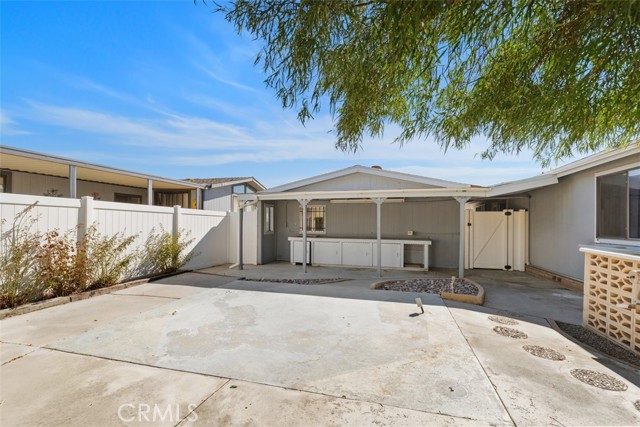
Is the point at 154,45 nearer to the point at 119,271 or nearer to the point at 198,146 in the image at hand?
the point at 119,271

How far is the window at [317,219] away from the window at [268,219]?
1.44m

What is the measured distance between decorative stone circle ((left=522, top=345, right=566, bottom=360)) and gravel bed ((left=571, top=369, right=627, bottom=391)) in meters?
0.27

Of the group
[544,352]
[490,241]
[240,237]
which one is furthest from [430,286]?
[240,237]

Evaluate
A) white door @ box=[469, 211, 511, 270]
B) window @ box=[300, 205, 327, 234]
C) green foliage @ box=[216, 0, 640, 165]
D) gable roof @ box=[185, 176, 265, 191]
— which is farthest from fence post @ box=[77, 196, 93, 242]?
white door @ box=[469, 211, 511, 270]

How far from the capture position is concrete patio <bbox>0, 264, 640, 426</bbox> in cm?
221

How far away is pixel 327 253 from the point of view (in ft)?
32.7

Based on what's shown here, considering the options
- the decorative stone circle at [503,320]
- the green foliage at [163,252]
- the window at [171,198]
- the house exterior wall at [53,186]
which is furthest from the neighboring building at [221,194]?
the decorative stone circle at [503,320]

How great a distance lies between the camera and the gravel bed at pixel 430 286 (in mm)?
6078

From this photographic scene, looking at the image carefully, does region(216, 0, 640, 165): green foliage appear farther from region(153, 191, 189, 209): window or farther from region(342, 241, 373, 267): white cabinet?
region(153, 191, 189, 209): window

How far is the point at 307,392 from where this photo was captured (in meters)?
2.49

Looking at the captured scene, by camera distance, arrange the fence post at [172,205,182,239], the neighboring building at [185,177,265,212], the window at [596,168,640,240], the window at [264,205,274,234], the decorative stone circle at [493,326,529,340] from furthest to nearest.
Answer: the neighboring building at [185,177,265,212]
the window at [264,205,274,234]
the fence post at [172,205,182,239]
the window at [596,168,640,240]
the decorative stone circle at [493,326,529,340]

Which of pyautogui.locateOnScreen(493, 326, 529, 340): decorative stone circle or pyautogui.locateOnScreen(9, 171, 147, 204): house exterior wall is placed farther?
pyautogui.locateOnScreen(9, 171, 147, 204): house exterior wall

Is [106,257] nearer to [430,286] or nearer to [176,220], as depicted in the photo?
[176,220]

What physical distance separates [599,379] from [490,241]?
7213mm
